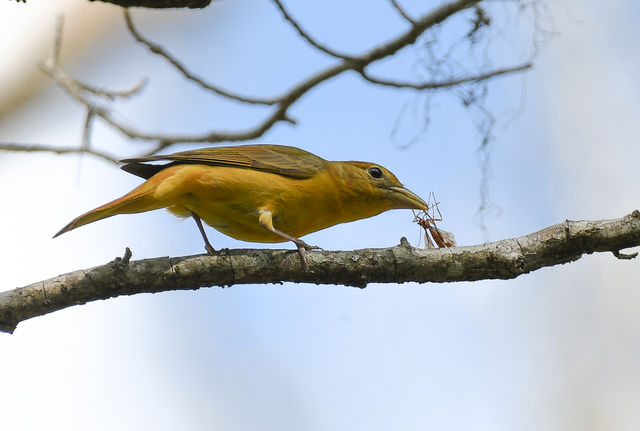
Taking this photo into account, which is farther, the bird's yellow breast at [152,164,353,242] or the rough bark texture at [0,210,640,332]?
the bird's yellow breast at [152,164,353,242]

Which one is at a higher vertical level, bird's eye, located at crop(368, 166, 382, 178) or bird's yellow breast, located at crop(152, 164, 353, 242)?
bird's eye, located at crop(368, 166, 382, 178)

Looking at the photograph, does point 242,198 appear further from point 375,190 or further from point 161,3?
point 161,3

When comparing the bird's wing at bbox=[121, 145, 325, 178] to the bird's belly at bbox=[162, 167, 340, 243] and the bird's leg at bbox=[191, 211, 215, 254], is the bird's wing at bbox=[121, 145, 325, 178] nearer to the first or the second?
the bird's belly at bbox=[162, 167, 340, 243]

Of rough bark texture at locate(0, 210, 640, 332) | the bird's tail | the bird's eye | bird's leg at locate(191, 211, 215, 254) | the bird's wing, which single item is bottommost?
rough bark texture at locate(0, 210, 640, 332)

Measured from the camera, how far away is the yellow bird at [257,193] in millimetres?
4996

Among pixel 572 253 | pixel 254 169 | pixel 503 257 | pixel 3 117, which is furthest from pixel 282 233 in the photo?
pixel 3 117

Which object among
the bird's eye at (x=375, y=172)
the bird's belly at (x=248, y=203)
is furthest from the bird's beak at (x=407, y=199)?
the bird's belly at (x=248, y=203)

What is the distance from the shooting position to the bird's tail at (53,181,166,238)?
4652mm

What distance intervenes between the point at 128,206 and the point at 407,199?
7.24 ft

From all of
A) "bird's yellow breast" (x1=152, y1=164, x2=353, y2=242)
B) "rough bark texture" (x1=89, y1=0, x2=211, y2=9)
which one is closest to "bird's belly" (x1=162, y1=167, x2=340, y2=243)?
"bird's yellow breast" (x1=152, y1=164, x2=353, y2=242)

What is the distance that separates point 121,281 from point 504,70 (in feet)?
10.0

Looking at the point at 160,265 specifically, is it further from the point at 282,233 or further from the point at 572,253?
the point at 572,253

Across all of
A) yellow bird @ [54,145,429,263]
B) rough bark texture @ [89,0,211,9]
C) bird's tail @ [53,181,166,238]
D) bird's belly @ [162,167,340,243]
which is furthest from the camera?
bird's belly @ [162,167,340,243]

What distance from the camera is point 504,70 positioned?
209 inches
